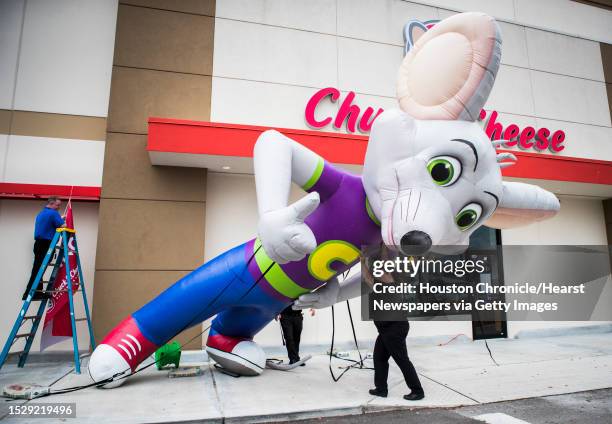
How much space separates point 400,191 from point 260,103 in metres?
4.79

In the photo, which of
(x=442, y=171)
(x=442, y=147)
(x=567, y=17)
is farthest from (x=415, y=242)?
(x=567, y=17)

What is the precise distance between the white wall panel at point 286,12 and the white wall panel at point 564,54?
15.6 feet

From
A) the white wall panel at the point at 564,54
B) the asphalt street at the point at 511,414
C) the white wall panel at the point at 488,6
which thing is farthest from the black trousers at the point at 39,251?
the white wall panel at the point at 564,54

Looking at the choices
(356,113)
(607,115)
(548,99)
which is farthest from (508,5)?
(356,113)

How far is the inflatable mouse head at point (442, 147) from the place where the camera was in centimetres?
268

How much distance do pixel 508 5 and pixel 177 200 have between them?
8.47 meters

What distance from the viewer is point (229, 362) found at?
4371 mm

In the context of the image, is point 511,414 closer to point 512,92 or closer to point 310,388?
point 310,388

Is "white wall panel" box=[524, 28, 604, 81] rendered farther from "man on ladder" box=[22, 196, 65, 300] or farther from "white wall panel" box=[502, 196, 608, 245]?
"man on ladder" box=[22, 196, 65, 300]

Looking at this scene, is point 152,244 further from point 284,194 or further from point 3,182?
point 284,194

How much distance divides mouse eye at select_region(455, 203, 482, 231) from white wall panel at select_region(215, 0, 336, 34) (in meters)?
5.78

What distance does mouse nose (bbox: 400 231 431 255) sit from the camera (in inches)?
97.5

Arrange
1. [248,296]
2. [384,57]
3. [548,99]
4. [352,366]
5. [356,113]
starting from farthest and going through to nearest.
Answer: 1. [548,99]
2. [384,57]
3. [356,113]
4. [352,366]
5. [248,296]

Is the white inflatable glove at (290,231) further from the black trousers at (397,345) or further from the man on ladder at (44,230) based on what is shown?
the man on ladder at (44,230)
